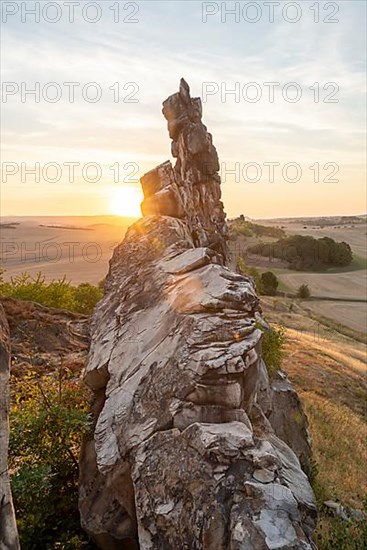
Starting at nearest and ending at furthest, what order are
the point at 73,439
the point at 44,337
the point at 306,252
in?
the point at 73,439, the point at 44,337, the point at 306,252

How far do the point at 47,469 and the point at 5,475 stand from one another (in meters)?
3.49

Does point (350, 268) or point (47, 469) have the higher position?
point (47, 469)

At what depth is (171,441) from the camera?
859 centimetres

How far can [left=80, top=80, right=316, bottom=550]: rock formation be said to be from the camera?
754 centimetres

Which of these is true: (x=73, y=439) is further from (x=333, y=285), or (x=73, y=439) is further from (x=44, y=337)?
(x=333, y=285)

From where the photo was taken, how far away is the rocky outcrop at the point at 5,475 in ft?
20.3

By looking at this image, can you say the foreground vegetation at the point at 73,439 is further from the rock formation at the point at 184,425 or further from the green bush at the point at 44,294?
the rock formation at the point at 184,425

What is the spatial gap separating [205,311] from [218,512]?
151 inches

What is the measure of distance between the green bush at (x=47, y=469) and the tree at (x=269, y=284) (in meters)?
72.0

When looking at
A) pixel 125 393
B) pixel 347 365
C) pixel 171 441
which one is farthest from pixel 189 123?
pixel 347 365

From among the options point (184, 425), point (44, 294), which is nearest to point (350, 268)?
point (44, 294)

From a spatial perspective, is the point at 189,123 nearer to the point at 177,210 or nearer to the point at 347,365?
the point at 177,210

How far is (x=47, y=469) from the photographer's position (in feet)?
31.8

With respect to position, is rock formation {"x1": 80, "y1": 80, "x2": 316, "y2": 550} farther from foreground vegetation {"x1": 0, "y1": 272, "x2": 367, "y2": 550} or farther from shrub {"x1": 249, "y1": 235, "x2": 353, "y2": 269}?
shrub {"x1": 249, "y1": 235, "x2": 353, "y2": 269}
